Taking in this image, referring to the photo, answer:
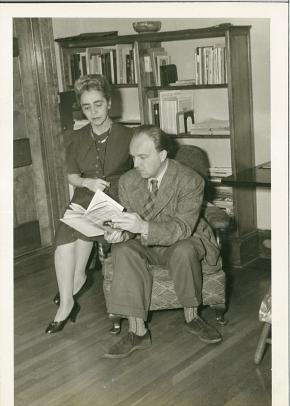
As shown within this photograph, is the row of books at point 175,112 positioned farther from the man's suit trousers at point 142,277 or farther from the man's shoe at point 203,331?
the man's shoe at point 203,331

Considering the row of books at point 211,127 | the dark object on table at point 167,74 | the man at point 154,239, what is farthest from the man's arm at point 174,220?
the dark object on table at point 167,74

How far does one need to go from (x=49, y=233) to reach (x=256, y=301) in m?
2.14

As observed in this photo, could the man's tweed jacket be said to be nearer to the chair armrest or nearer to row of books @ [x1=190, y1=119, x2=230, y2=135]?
the chair armrest

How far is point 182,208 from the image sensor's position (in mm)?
3115

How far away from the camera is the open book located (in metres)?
2.97

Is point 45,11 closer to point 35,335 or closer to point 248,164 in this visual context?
point 35,335

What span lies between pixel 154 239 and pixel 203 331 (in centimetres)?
61

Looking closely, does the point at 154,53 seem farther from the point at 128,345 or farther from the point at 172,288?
the point at 128,345

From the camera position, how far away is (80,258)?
3502 millimetres

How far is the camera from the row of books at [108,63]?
4789 mm

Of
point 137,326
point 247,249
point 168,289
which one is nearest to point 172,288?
point 168,289

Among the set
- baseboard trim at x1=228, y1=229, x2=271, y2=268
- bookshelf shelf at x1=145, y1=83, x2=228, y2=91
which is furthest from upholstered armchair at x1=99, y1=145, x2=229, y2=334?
bookshelf shelf at x1=145, y1=83, x2=228, y2=91

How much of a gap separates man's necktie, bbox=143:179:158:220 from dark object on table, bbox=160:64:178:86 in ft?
5.43
